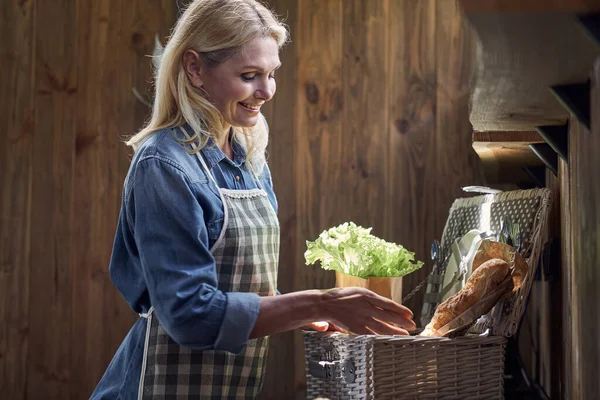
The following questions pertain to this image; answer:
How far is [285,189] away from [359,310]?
1367 mm

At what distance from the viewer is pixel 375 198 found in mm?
2850

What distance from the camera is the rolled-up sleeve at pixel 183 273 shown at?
144 centimetres

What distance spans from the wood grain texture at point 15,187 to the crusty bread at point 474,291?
175 cm

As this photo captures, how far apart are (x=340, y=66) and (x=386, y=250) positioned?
41.5 inches

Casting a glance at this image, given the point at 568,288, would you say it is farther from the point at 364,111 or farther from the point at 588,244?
the point at 364,111

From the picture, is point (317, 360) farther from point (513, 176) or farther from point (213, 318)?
point (513, 176)

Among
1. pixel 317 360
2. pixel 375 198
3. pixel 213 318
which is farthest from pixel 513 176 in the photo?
pixel 213 318

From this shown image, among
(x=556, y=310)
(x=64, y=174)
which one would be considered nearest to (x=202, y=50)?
(x=556, y=310)

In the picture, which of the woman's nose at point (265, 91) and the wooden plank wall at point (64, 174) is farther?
the wooden plank wall at point (64, 174)

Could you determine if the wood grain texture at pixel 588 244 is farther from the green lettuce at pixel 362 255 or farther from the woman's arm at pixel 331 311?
the green lettuce at pixel 362 255

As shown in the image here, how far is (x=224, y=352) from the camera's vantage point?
64.1 inches

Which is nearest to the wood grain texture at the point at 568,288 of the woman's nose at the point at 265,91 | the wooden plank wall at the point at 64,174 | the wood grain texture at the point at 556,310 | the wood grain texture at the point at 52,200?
the wood grain texture at the point at 556,310

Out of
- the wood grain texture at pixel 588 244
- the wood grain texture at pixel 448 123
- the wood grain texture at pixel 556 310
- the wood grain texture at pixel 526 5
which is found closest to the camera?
the wood grain texture at pixel 526 5

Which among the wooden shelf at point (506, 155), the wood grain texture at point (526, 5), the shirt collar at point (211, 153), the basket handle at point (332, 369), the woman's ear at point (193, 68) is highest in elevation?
the woman's ear at point (193, 68)
